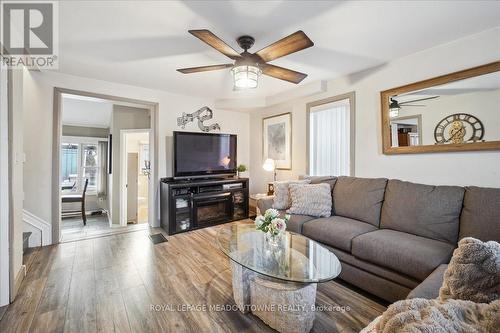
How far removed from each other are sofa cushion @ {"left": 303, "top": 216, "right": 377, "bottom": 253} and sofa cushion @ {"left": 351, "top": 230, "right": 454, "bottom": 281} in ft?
0.30

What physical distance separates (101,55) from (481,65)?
3.90 meters

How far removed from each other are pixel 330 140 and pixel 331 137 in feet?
0.16

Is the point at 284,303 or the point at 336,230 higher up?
the point at 336,230

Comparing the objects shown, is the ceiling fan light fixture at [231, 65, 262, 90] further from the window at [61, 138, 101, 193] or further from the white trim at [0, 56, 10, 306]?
the window at [61, 138, 101, 193]

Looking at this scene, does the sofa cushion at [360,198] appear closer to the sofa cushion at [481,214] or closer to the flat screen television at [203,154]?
the sofa cushion at [481,214]

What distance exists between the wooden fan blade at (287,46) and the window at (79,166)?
646cm

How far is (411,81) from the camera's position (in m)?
2.59

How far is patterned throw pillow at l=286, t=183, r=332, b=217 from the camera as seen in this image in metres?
2.79

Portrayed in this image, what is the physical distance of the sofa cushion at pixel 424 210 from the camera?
2.02 meters

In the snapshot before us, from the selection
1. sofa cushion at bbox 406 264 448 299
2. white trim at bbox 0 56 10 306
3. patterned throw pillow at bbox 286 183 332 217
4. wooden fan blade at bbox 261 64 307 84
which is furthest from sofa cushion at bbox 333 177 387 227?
white trim at bbox 0 56 10 306

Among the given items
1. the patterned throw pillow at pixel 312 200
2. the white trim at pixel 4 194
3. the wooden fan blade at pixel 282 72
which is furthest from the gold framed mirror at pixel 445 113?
the white trim at pixel 4 194

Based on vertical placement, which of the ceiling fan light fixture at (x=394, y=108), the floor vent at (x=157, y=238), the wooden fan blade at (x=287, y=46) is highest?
the wooden fan blade at (x=287, y=46)
